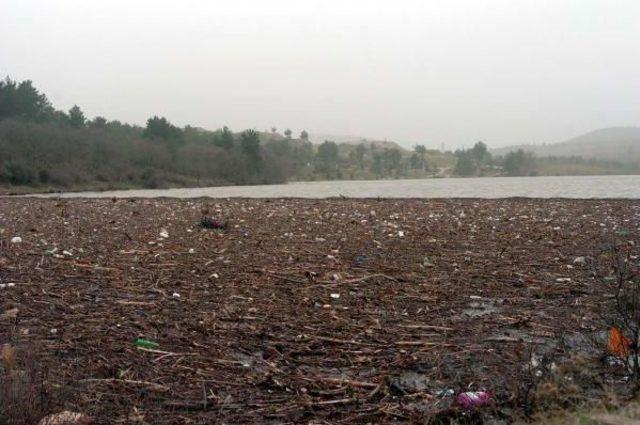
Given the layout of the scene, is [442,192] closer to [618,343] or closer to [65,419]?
[618,343]

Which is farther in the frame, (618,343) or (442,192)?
(442,192)

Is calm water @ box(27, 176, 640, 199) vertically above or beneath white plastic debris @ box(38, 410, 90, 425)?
above

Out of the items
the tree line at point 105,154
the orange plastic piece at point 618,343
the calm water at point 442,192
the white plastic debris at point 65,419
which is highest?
the tree line at point 105,154

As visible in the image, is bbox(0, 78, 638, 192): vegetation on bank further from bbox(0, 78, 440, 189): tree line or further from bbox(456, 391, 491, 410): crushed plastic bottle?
bbox(456, 391, 491, 410): crushed plastic bottle

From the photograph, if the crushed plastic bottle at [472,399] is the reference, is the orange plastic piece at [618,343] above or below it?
above

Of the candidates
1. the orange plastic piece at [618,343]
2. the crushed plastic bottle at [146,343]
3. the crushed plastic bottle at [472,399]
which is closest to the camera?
the crushed plastic bottle at [472,399]

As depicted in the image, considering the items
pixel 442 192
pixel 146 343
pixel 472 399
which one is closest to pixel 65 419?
pixel 146 343

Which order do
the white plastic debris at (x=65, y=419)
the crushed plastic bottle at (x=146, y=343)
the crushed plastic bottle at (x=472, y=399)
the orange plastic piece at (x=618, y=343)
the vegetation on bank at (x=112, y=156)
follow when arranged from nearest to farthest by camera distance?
the white plastic debris at (x=65, y=419) < the crushed plastic bottle at (x=472, y=399) < the orange plastic piece at (x=618, y=343) < the crushed plastic bottle at (x=146, y=343) < the vegetation on bank at (x=112, y=156)

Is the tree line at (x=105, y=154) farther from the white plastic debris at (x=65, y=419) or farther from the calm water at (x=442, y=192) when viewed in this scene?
the white plastic debris at (x=65, y=419)

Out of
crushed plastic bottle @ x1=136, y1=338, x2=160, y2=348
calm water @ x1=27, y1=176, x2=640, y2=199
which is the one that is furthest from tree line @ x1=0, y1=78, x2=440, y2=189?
crushed plastic bottle @ x1=136, y1=338, x2=160, y2=348

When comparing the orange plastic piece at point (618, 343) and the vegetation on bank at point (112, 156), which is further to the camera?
the vegetation on bank at point (112, 156)

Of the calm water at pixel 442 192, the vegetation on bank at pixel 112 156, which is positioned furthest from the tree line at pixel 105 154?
the calm water at pixel 442 192

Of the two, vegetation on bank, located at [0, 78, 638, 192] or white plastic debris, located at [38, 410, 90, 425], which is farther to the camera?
vegetation on bank, located at [0, 78, 638, 192]

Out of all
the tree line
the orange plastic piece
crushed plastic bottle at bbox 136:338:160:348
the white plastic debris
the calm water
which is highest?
the tree line
